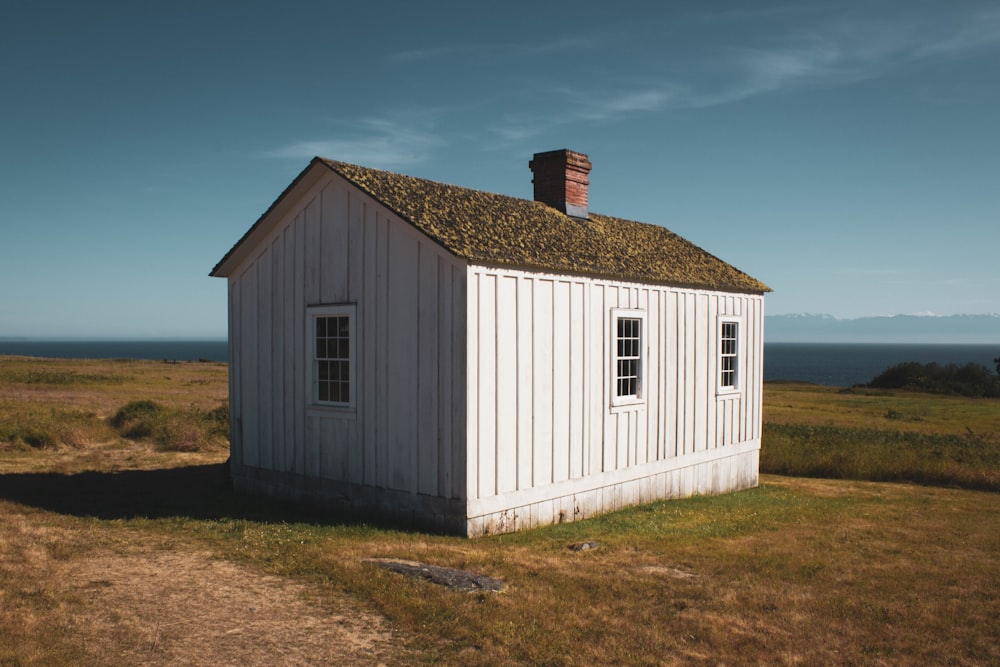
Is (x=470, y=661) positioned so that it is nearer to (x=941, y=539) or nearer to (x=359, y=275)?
(x=359, y=275)

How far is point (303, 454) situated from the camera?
13.2 m

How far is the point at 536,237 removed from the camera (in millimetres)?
13594

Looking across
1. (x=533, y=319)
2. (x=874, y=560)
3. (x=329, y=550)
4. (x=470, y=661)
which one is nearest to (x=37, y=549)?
(x=329, y=550)

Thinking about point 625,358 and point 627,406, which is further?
A: point 625,358

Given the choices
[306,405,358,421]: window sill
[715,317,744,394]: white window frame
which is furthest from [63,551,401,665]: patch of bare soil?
[715,317,744,394]: white window frame

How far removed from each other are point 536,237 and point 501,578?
6426 millimetres

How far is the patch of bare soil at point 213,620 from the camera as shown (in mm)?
6508

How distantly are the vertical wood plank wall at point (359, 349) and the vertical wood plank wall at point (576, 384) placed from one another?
0.52 meters

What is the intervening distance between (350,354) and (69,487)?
658 cm

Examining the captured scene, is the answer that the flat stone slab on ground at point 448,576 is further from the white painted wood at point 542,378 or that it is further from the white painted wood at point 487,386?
the white painted wood at point 542,378

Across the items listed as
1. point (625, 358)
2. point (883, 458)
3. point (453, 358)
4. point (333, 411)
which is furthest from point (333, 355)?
point (883, 458)

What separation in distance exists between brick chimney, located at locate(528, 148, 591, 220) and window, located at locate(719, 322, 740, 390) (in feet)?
13.2

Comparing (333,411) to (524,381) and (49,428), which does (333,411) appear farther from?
(49,428)

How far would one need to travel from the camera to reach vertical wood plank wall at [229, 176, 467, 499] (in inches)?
446
